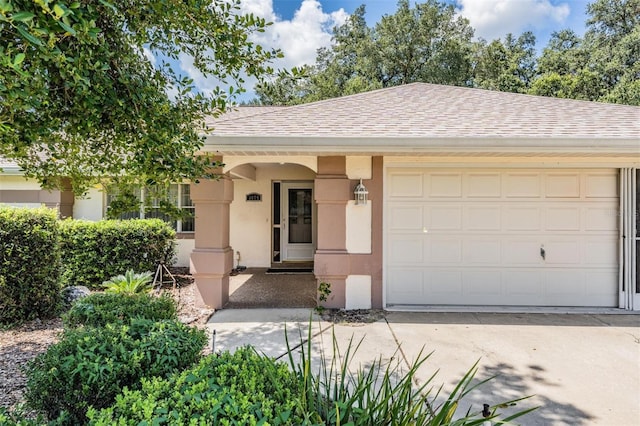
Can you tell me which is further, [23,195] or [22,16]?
[23,195]

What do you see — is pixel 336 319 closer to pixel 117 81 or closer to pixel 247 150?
pixel 247 150

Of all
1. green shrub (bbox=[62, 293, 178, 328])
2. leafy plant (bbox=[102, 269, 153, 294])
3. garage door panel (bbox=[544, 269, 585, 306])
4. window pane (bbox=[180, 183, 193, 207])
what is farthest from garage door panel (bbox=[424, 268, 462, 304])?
window pane (bbox=[180, 183, 193, 207])

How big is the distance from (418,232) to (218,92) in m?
4.15

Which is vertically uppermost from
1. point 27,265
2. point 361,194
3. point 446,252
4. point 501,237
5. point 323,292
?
point 361,194

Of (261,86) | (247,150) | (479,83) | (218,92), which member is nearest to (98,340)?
(218,92)

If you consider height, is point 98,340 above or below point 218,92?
below

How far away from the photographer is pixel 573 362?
4.00 m

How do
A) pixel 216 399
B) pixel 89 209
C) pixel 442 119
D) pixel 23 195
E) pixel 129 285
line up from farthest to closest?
pixel 89 209 → pixel 23 195 → pixel 442 119 → pixel 129 285 → pixel 216 399

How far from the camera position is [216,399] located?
173 cm

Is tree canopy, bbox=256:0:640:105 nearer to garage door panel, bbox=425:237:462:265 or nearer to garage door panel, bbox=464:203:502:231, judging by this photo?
garage door panel, bbox=464:203:502:231

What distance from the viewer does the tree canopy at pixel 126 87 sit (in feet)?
7.45

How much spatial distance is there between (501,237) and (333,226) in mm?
2945

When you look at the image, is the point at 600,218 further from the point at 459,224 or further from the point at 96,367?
the point at 96,367

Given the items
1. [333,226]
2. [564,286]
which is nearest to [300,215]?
[333,226]
